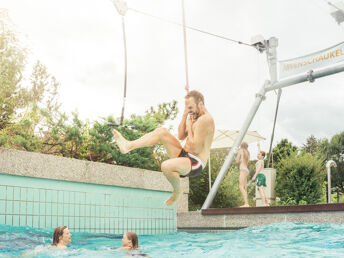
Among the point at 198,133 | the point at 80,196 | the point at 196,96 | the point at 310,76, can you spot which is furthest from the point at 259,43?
the point at 198,133

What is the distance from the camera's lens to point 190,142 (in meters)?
3.00

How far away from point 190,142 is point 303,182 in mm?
10621

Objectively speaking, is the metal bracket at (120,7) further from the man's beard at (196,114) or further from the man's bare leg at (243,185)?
the man's bare leg at (243,185)

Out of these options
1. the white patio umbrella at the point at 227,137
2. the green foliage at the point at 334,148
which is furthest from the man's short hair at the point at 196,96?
the green foliage at the point at 334,148

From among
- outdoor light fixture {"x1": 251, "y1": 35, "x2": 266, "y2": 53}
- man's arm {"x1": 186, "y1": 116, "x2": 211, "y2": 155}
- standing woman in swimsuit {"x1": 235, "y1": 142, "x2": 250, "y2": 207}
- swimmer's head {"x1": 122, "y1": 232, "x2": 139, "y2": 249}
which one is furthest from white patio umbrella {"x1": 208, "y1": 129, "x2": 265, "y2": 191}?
man's arm {"x1": 186, "y1": 116, "x2": 211, "y2": 155}

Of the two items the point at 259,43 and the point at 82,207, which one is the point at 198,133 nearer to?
the point at 82,207

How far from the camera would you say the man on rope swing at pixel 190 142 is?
288 centimetres

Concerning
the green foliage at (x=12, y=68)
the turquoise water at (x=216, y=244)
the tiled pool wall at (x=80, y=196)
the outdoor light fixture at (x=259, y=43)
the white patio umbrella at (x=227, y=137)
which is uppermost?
the green foliage at (x=12, y=68)

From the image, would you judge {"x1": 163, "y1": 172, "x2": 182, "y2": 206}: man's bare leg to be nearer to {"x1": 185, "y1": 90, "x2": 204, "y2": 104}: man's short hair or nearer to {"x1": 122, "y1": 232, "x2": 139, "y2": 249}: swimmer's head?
{"x1": 185, "y1": 90, "x2": 204, "y2": 104}: man's short hair

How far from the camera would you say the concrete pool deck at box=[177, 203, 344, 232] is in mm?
7146

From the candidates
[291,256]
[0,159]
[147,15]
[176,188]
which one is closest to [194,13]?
[147,15]

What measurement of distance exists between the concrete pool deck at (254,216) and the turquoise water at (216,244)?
0.19 m

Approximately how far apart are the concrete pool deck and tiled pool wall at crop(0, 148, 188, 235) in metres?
0.71

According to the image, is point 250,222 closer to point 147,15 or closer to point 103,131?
point 103,131
